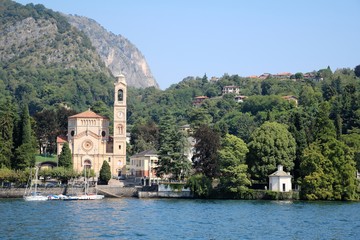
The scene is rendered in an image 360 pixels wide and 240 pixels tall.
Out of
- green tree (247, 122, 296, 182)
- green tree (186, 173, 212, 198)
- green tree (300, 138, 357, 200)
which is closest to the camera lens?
green tree (300, 138, 357, 200)

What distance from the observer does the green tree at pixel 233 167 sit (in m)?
85.6

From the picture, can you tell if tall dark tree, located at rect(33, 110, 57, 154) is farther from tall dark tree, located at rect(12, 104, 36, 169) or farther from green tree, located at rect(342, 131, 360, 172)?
green tree, located at rect(342, 131, 360, 172)

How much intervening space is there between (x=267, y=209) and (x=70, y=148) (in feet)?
160

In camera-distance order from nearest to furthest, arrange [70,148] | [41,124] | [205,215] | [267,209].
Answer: [205,215] < [267,209] < [70,148] < [41,124]

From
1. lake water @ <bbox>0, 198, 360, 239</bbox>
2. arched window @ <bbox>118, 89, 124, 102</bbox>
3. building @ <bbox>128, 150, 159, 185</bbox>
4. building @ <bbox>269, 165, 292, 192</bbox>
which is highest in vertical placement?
arched window @ <bbox>118, 89, 124, 102</bbox>

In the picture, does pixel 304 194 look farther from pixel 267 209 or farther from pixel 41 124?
pixel 41 124

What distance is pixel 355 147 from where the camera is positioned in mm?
101750

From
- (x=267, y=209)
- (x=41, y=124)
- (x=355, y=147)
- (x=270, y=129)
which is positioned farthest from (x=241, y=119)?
(x=267, y=209)

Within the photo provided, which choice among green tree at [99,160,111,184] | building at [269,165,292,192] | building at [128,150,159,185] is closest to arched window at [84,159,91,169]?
building at [128,150,159,185]

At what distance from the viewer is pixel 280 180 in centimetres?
8544

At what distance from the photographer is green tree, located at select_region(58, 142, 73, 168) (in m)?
107

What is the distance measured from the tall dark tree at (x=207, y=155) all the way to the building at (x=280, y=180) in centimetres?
778

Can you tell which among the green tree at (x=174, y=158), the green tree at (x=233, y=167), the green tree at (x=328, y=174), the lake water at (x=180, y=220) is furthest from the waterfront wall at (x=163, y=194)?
the green tree at (x=328, y=174)

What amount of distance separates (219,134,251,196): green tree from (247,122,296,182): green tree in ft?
3.74
